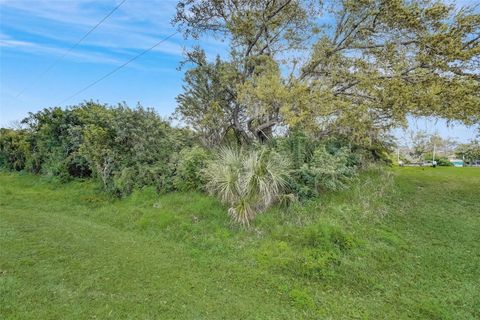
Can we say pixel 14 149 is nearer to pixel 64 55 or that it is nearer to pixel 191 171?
pixel 64 55

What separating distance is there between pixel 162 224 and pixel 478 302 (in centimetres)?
530

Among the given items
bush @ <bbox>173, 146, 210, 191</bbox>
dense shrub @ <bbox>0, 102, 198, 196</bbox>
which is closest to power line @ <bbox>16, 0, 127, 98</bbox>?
dense shrub @ <bbox>0, 102, 198, 196</bbox>

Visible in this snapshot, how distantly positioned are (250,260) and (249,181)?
75.0 inches

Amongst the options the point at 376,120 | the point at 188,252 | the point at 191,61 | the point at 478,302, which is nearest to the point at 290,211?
the point at 188,252

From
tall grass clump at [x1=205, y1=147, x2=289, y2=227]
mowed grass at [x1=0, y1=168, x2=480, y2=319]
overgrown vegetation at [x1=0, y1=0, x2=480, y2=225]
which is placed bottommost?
mowed grass at [x1=0, y1=168, x2=480, y2=319]

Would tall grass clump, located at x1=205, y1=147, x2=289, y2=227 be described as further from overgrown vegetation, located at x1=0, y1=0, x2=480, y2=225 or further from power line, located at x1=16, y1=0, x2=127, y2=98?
power line, located at x1=16, y1=0, x2=127, y2=98

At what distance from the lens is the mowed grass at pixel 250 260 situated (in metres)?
3.47

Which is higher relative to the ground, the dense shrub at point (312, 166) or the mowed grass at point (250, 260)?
the dense shrub at point (312, 166)

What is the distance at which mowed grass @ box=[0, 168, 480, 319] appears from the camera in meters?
3.47

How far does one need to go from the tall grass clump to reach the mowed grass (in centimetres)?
31

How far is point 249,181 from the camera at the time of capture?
620 cm

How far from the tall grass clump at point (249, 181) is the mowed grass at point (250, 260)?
12.1 inches

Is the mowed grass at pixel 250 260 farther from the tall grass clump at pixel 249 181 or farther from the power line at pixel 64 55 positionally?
the power line at pixel 64 55

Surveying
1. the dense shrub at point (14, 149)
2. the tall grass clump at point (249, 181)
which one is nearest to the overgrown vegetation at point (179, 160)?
the tall grass clump at point (249, 181)
